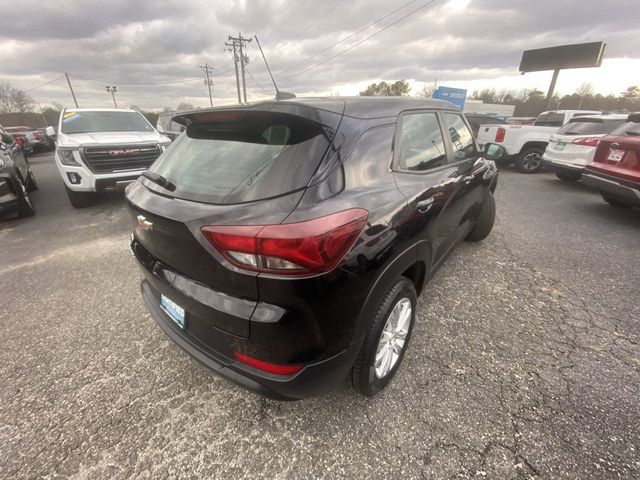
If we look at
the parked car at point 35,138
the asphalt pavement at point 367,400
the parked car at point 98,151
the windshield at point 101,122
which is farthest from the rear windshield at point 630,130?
the parked car at point 35,138

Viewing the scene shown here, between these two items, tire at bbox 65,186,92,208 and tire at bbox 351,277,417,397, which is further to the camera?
tire at bbox 65,186,92,208

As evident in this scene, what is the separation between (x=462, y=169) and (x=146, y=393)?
9.76ft

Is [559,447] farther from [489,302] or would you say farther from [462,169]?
[462,169]

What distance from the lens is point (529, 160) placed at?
8.95 metres

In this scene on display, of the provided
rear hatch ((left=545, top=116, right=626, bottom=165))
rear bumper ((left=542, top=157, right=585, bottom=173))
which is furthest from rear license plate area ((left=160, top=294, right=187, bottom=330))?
rear hatch ((left=545, top=116, right=626, bottom=165))

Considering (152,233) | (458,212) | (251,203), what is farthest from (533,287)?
(152,233)

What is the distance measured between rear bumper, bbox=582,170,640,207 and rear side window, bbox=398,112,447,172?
13.7 ft

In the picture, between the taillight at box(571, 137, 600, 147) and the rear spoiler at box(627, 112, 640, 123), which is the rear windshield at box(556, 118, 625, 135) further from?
the rear spoiler at box(627, 112, 640, 123)

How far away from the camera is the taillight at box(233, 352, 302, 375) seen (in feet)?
4.59

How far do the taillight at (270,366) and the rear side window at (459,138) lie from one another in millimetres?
2184

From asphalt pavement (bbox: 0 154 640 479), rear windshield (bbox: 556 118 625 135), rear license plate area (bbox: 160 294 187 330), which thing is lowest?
asphalt pavement (bbox: 0 154 640 479)

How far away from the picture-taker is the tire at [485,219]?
3766 millimetres

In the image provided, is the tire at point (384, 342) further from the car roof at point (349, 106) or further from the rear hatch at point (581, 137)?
the rear hatch at point (581, 137)

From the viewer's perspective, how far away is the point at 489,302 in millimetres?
2871
